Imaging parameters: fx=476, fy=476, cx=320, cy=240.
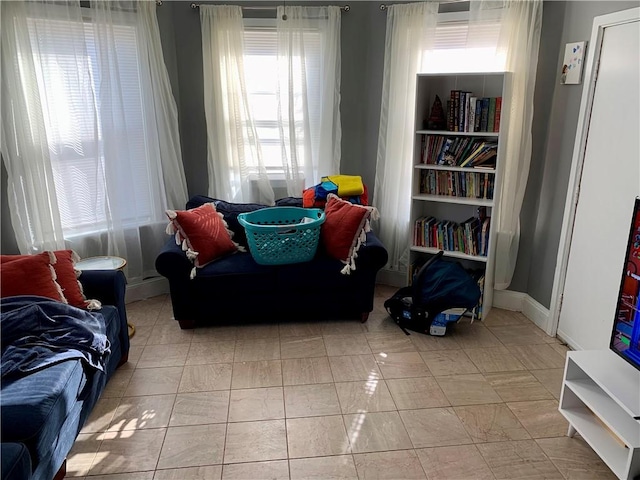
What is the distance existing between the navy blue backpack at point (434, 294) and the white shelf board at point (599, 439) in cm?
106

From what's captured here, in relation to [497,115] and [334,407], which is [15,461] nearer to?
[334,407]

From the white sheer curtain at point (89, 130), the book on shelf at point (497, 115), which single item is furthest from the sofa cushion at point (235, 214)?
the book on shelf at point (497, 115)

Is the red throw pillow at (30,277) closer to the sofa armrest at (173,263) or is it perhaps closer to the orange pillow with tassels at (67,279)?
the orange pillow with tassels at (67,279)

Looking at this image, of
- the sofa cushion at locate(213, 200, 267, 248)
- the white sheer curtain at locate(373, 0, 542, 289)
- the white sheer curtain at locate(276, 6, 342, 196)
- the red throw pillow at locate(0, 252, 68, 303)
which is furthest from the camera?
the white sheer curtain at locate(276, 6, 342, 196)

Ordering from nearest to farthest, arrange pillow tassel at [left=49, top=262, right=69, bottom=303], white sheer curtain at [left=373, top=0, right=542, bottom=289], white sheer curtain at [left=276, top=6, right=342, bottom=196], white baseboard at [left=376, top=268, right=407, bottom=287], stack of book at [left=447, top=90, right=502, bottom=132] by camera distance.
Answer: pillow tassel at [left=49, top=262, right=69, bottom=303]
white sheer curtain at [left=373, top=0, right=542, bottom=289]
stack of book at [left=447, top=90, right=502, bottom=132]
white sheer curtain at [left=276, top=6, right=342, bottom=196]
white baseboard at [left=376, top=268, right=407, bottom=287]

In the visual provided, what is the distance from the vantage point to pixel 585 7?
2.82 m

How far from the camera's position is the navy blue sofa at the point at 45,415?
67.2 inches

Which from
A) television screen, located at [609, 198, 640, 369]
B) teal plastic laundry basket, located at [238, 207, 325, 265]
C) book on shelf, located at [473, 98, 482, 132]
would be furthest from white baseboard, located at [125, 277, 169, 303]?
television screen, located at [609, 198, 640, 369]

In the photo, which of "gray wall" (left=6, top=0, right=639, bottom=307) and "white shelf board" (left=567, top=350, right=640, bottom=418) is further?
"gray wall" (left=6, top=0, right=639, bottom=307)

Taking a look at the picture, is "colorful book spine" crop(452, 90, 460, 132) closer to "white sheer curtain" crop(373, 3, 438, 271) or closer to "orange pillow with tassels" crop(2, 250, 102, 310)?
"white sheer curtain" crop(373, 3, 438, 271)

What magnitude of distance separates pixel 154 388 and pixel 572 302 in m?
2.62

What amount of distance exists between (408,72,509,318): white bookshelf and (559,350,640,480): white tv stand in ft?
4.14

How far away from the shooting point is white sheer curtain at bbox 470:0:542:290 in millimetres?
3119

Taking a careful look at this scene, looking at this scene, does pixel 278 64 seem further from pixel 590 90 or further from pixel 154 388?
pixel 154 388
